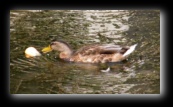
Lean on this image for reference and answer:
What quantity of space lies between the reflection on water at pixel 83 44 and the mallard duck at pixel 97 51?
0.06m

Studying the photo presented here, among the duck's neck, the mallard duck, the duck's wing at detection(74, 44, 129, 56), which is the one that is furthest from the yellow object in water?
the duck's wing at detection(74, 44, 129, 56)

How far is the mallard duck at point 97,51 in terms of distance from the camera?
20.0 m

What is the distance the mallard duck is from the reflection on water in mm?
62

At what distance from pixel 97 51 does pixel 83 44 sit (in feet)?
0.61

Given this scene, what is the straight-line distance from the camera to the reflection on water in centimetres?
1945

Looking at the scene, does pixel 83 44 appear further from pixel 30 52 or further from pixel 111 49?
pixel 30 52

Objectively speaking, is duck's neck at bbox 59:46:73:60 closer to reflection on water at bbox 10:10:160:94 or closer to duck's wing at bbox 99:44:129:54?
reflection on water at bbox 10:10:160:94

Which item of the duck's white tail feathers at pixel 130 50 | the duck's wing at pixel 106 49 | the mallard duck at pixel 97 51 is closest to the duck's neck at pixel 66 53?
the mallard duck at pixel 97 51

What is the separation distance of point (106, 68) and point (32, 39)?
884mm

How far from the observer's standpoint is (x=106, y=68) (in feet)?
65.3
